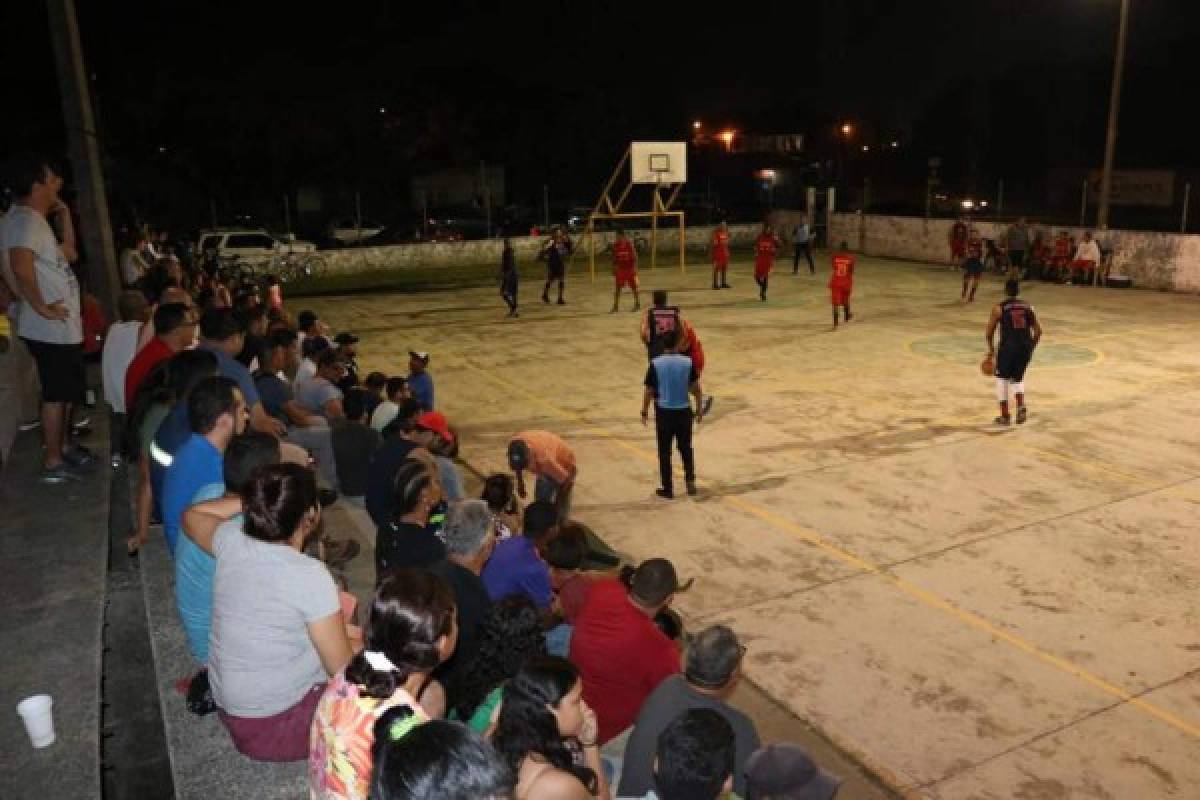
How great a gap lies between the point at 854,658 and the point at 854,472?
13.4 ft

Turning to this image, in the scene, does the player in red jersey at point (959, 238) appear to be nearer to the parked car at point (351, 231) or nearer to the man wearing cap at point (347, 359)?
the man wearing cap at point (347, 359)

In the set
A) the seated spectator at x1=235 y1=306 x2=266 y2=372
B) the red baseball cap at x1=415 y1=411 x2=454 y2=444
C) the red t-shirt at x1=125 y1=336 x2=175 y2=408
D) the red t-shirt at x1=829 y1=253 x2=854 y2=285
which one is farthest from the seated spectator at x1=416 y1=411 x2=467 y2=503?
the red t-shirt at x1=829 y1=253 x2=854 y2=285

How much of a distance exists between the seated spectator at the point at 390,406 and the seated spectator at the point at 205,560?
4.26 m

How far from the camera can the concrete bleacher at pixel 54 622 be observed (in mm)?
3912

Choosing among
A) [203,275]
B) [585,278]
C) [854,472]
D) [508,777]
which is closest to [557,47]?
[585,278]

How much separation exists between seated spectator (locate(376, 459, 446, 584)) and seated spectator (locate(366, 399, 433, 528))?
2.87 feet

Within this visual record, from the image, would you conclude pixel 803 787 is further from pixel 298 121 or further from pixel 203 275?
pixel 298 121

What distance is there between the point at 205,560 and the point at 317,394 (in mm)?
5450

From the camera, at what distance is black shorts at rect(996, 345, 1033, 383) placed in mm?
11945

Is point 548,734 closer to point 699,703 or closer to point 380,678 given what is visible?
point 380,678

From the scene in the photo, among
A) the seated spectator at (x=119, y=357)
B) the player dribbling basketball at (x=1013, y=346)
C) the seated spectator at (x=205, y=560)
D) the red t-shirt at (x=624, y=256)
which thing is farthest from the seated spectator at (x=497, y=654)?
the red t-shirt at (x=624, y=256)

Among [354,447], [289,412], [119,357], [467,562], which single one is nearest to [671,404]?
[354,447]

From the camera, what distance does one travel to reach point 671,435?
9.53m

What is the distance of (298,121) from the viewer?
150 ft
